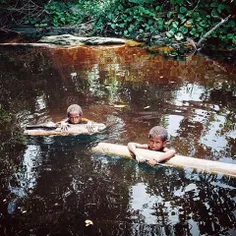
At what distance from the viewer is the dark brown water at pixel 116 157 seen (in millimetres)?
3893

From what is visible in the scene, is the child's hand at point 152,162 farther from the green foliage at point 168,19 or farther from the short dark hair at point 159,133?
the green foliage at point 168,19

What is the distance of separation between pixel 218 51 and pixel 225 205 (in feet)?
27.6

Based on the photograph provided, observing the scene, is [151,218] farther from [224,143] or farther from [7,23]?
[7,23]

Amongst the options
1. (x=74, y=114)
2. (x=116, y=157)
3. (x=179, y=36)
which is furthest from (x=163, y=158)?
(x=179, y=36)

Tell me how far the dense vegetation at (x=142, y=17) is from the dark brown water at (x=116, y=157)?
2255mm

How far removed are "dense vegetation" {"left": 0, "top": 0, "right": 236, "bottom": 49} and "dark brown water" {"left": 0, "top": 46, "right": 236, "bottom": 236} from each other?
2255mm

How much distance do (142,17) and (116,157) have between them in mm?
9195

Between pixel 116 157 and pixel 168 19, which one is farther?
pixel 168 19

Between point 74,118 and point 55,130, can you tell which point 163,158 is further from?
point 55,130

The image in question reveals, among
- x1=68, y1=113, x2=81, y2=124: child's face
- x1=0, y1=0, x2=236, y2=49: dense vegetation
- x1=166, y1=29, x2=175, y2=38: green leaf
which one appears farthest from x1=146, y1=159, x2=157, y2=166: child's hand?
x1=166, y1=29, x2=175, y2=38: green leaf

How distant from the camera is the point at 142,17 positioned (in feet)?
43.5

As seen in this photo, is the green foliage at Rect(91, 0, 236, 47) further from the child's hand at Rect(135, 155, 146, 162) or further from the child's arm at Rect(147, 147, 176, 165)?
the child's hand at Rect(135, 155, 146, 162)

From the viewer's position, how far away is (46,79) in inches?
364

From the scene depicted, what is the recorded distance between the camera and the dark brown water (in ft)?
12.8
